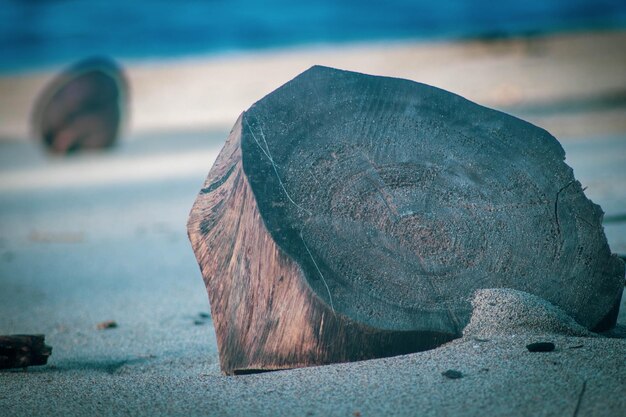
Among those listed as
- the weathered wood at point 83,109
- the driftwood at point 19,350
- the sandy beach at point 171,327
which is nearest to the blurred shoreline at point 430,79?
the sandy beach at point 171,327

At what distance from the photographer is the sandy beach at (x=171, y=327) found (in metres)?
1.88

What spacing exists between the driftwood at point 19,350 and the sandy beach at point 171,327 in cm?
5

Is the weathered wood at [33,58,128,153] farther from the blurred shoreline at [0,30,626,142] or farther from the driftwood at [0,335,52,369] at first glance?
the driftwood at [0,335,52,369]

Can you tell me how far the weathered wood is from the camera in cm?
1144

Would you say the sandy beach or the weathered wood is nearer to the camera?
the sandy beach

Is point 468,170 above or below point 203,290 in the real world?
above

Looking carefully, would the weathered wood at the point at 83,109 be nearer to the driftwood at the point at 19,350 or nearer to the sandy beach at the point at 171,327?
the sandy beach at the point at 171,327

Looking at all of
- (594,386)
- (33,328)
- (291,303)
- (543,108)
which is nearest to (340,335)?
(291,303)

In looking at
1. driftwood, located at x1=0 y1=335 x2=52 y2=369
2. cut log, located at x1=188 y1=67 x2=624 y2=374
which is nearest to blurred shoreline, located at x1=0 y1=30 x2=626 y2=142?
cut log, located at x1=188 y1=67 x2=624 y2=374

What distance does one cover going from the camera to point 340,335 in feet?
6.77

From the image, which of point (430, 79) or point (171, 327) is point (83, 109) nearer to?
point (430, 79)

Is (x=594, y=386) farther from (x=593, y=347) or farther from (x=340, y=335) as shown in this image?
(x=340, y=335)

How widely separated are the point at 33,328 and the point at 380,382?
180cm

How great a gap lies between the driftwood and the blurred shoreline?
8390 millimetres
